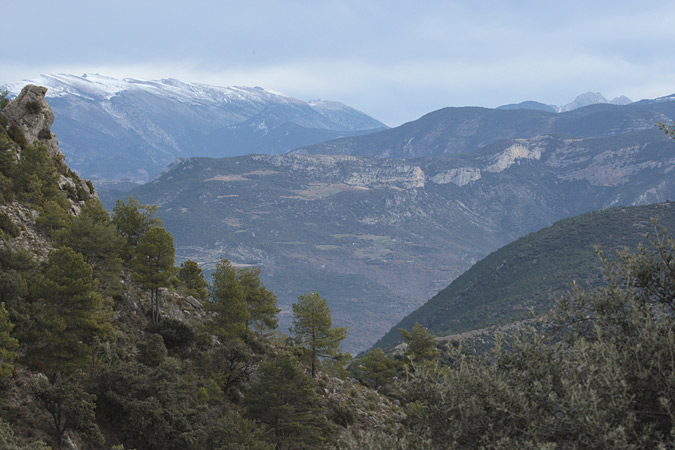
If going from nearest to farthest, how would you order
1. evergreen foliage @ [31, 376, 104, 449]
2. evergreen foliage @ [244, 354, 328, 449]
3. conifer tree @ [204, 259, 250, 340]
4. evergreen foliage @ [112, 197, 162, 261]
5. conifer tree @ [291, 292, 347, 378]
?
evergreen foliage @ [31, 376, 104, 449], evergreen foliage @ [244, 354, 328, 449], conifer tree @ [204, 259, 250, 340], evergreen foliage @ [112, 197, 162, 261], conifer tree @ [291, 292, 347, 378]

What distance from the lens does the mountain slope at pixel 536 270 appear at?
11125 centimetres

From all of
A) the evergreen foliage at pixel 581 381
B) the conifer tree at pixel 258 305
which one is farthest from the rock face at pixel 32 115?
the evergreen foliage at pixel 581 381

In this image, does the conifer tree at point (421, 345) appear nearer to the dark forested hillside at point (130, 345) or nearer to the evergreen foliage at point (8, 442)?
the dark forested hillside at point (130, 345)

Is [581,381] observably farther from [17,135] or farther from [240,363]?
[17,135]

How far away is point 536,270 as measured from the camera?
423ft

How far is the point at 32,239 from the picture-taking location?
3441 centimetres

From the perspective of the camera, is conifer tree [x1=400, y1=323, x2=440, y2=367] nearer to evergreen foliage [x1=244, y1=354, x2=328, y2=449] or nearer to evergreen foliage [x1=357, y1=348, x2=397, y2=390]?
evergreen foliage [x1=357, y1=348, x2=397, y2=390]

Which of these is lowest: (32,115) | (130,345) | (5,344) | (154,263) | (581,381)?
(130,345)

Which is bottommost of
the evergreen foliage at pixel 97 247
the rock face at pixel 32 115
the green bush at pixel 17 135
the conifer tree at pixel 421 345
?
the conifer tree at pixel 421 345

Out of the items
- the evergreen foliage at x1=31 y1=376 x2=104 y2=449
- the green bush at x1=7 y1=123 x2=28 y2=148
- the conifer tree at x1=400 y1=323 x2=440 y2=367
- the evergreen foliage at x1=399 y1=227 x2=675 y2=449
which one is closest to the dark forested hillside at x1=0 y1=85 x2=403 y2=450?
the evergreen foliage at x1=31 y1=376 x2=104 y2=449

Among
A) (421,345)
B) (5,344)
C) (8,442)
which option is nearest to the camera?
(8,442)

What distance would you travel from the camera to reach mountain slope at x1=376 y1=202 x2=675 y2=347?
111 m

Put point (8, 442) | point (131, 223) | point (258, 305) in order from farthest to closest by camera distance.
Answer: point (258, 305) < point (131, 223) < point (8, 442)

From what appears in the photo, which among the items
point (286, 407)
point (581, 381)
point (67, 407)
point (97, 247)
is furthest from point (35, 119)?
point (581, 381)
